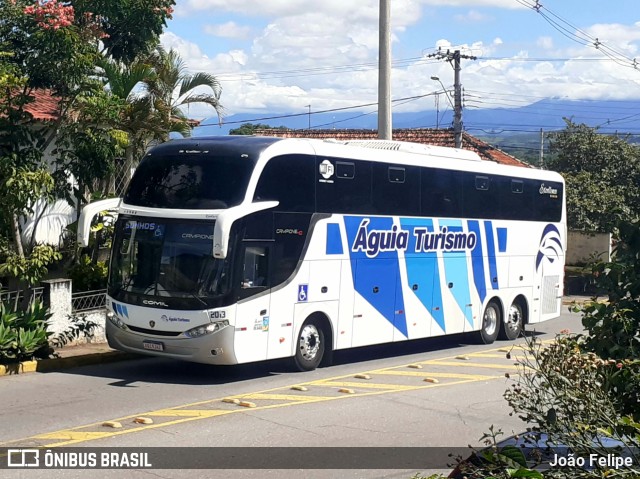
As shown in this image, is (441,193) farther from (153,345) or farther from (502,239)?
(153,345)

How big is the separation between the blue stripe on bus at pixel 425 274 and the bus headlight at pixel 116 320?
19.0ft


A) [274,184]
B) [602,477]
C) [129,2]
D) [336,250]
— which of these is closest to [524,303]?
[336,250]

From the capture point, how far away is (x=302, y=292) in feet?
51.2

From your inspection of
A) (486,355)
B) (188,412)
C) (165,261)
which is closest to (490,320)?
(486,355)

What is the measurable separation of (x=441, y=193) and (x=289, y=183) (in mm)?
4757

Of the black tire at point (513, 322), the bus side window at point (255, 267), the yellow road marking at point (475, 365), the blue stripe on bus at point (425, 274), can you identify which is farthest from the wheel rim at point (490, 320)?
the bus side window at point (255, 267)

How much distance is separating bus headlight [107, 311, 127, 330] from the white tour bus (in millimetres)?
17

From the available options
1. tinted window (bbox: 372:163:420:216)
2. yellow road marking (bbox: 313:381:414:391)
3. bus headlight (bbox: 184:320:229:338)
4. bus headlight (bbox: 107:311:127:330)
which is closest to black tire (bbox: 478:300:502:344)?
tinted window (bbox: 372:163:420:216)

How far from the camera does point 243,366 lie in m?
16.6

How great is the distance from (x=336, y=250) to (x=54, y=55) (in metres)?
6.05

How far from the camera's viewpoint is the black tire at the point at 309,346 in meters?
15.9

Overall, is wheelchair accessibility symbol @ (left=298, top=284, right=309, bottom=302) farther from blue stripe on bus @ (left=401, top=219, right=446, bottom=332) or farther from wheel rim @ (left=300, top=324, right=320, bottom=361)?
blue stripe on bus @ (left=401, top=219, right=446, bottom=332)

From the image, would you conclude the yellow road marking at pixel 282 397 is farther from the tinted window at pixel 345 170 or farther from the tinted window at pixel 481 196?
the tinted window at pixel 481 196

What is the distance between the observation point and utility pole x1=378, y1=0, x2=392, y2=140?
21.4m
